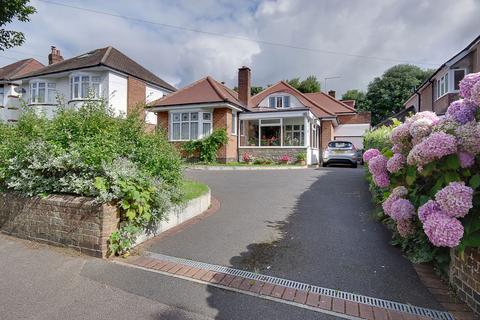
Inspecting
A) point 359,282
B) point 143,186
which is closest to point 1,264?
point 143,186

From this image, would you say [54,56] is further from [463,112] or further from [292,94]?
[463,112]

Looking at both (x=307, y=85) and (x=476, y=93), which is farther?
(x=307, y=85)

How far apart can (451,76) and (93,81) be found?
930 inches

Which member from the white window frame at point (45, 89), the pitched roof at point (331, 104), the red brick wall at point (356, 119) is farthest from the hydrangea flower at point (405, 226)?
the red brick wall at point (356, 119)

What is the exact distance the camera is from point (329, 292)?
331 centimetres

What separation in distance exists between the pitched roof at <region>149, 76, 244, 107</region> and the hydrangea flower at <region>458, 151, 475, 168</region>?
1637cm

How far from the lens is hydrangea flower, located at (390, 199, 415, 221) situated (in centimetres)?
308

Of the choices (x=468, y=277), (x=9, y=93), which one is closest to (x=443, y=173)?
(x=468, y=277)

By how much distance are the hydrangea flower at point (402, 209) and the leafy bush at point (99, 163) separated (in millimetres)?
3260

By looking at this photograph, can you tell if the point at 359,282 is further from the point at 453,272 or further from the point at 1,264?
the point at 1,264

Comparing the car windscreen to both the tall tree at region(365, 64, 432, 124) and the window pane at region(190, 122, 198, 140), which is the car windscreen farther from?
the tall tree at region(365, 64, 432, 124)

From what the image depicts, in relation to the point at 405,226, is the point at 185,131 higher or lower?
higher

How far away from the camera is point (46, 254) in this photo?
14.6 ft

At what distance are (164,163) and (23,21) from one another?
11057mm
